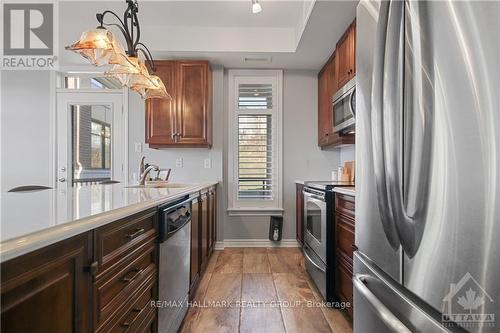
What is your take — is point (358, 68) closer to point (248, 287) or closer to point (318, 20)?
point (318, 20)

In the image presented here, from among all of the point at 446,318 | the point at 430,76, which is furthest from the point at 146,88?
the point at 446,318

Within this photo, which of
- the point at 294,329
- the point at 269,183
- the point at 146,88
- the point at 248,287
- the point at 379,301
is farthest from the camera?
the point at 269,183

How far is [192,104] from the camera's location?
343 cm

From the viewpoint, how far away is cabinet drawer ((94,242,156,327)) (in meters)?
0.87

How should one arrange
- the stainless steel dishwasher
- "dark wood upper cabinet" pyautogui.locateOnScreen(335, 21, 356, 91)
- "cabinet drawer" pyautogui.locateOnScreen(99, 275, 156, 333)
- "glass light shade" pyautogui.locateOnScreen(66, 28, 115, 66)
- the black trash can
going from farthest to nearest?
1. the black trash can
2. "dark wood upper cabinet" pyautogui.locateOnScreen(335, 21, 356, 91)
3. "glass light shade" pyautogui.locateOnScreen(66, 28, 115, 66)
4. the stainless steel dishwasher
5. "cabinet drawer" pyautogui.locateOnScreen(99, 275, 156, 333)

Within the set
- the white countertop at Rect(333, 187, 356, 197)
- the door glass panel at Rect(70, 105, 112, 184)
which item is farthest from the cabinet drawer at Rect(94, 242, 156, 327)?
the door glass panel at Rect(70, 105, 112, 184)

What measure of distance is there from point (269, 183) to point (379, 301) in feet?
9.68

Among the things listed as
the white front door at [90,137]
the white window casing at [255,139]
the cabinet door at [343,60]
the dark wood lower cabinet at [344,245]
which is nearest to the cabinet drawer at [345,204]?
the dark wood lower cabinet at [344,245]

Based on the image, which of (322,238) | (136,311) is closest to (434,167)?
(136,311)

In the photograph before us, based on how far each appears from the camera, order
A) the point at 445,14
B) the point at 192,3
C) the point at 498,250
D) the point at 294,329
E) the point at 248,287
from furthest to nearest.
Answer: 1. the point at 192,3
2. the point at 248,287
3. the point at 294,329
4. the point at 445,14
5. the point at 498,250

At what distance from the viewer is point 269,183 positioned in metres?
3.91

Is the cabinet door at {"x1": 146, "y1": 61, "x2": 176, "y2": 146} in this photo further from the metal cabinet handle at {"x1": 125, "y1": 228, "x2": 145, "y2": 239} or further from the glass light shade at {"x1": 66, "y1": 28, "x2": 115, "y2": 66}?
the metal cabinet handle at {"x1": 125, "y1": 228, "x2": 145, "y2": 239}

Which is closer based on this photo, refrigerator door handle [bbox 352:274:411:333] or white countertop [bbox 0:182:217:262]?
white countertop [bbox 0:182:217:262]

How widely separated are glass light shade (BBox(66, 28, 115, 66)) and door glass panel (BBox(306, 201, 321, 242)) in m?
1.89
